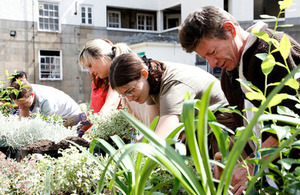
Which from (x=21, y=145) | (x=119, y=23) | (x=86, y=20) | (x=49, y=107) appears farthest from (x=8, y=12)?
Answer: (x=21, y=145)

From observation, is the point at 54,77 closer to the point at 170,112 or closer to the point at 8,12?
the point at 8,12

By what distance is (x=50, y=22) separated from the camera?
52.6 feet

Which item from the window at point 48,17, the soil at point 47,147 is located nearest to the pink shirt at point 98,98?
the soil at point 47,147

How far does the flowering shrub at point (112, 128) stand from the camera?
1.77 metres

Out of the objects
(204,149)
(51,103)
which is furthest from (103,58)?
(204,149)

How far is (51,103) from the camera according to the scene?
313 centimetres

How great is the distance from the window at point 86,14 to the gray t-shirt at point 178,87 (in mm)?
15142

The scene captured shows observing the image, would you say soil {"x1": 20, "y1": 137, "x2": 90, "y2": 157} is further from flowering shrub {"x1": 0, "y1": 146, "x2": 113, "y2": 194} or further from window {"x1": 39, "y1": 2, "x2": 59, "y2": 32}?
window {"x1": 39, "y1": 2, "x2": 59, "y2": 32}

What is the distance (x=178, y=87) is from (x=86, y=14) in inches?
606

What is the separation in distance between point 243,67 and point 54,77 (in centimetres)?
1542

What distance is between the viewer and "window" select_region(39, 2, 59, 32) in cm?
1598

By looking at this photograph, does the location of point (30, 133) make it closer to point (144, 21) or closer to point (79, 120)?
point (79, 120)

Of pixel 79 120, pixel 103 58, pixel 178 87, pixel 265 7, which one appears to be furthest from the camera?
pixel 265 7

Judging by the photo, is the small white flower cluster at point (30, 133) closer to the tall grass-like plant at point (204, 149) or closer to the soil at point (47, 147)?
the soil at point (47, 147)
